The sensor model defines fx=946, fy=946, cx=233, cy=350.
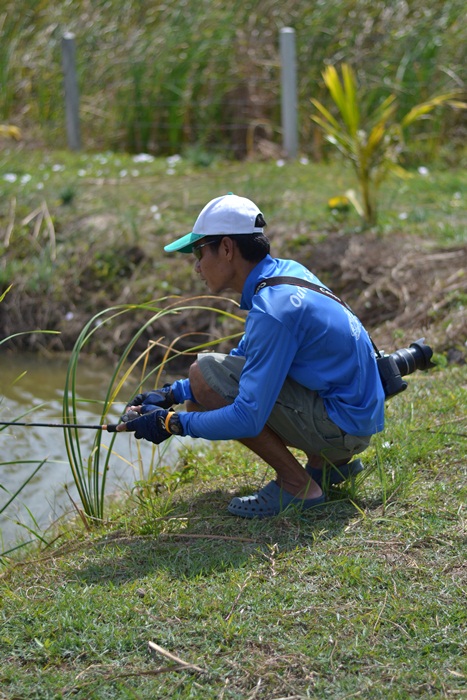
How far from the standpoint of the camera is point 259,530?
3385mm

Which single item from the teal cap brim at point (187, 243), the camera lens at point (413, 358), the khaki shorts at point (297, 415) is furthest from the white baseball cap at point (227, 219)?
the camera lens at point (413, 358)

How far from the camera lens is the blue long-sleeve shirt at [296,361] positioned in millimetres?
3139

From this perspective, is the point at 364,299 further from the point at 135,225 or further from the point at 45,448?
the point at 45,448

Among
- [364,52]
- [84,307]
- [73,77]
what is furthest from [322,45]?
[84,307]

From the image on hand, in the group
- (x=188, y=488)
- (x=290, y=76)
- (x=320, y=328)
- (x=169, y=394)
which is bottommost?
(x=188, y=488)

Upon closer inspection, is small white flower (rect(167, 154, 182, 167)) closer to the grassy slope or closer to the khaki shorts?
the grassy slope

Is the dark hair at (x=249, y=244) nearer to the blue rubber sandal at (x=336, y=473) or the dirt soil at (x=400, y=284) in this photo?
the blue rubber sandal at (x=336, y=473)

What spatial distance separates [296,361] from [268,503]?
0.56 meters

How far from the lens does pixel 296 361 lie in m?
3.33

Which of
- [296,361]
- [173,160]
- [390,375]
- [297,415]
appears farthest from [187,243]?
[173,160]

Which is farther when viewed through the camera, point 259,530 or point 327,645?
point 259,530

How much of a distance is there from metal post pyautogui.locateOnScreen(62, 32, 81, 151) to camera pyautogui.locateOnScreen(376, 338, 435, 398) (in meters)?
7.15

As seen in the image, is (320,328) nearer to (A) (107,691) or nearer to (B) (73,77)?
(A) (107,691)

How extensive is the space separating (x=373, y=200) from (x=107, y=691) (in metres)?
5.17
